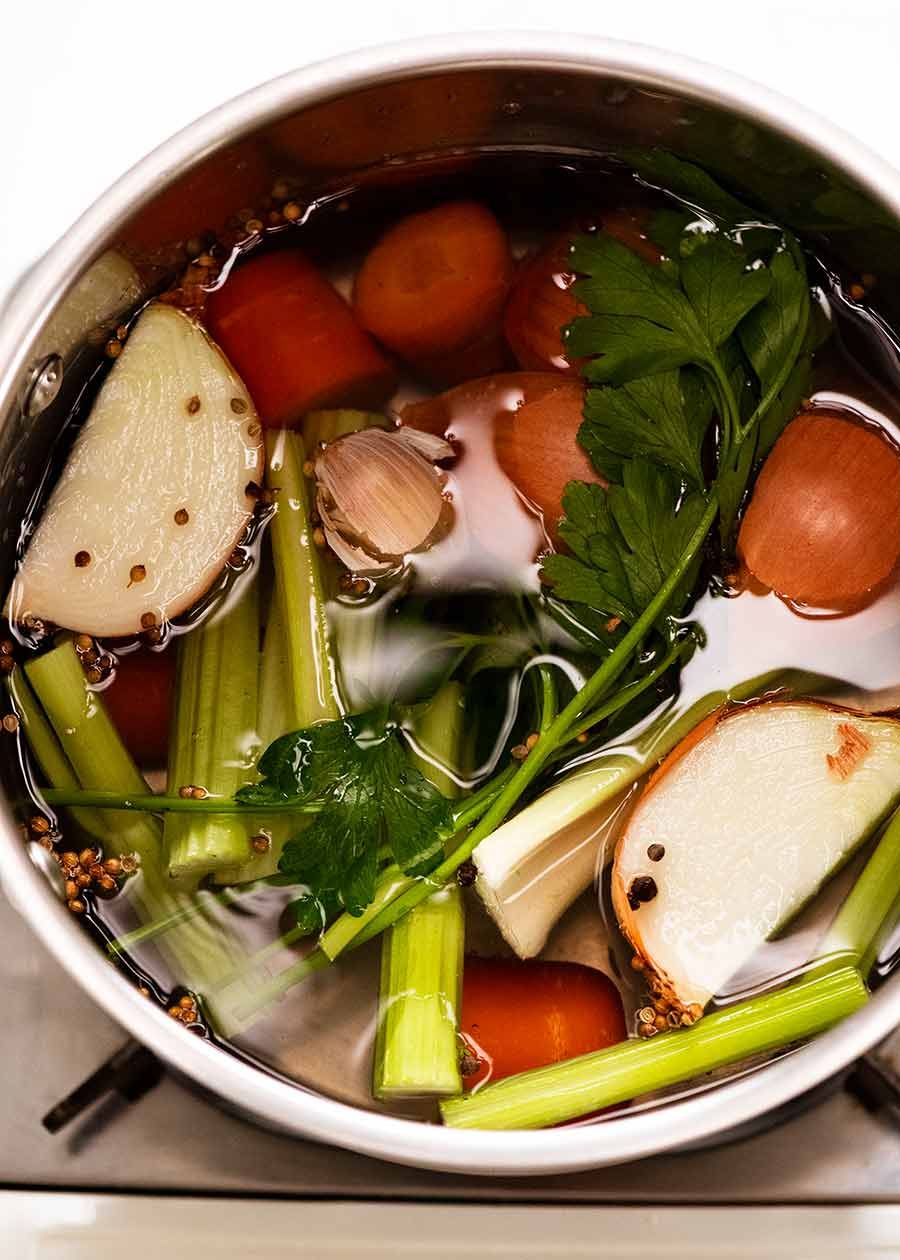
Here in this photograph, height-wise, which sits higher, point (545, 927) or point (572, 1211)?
point (545, 927)

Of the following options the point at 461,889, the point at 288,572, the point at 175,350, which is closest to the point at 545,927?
the point at 461,889

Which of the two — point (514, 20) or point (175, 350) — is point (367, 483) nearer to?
point (175, 350)

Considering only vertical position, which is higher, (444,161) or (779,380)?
(444,161)

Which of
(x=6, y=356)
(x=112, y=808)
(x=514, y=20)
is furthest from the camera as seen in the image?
(x=514, y=20)

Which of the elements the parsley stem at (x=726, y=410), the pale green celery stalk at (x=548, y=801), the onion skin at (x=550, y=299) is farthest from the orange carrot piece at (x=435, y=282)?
the pale green celery stalk at (x=548, y=801)

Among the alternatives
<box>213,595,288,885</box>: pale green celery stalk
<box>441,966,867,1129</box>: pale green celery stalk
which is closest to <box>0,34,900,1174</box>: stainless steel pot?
<box>441,966,867,1129</box>: pale green celery stalk

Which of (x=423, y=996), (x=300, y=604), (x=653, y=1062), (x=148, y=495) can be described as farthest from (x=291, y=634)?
(x=653, y=1062)

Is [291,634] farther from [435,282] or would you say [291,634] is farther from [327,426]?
[435,282]
